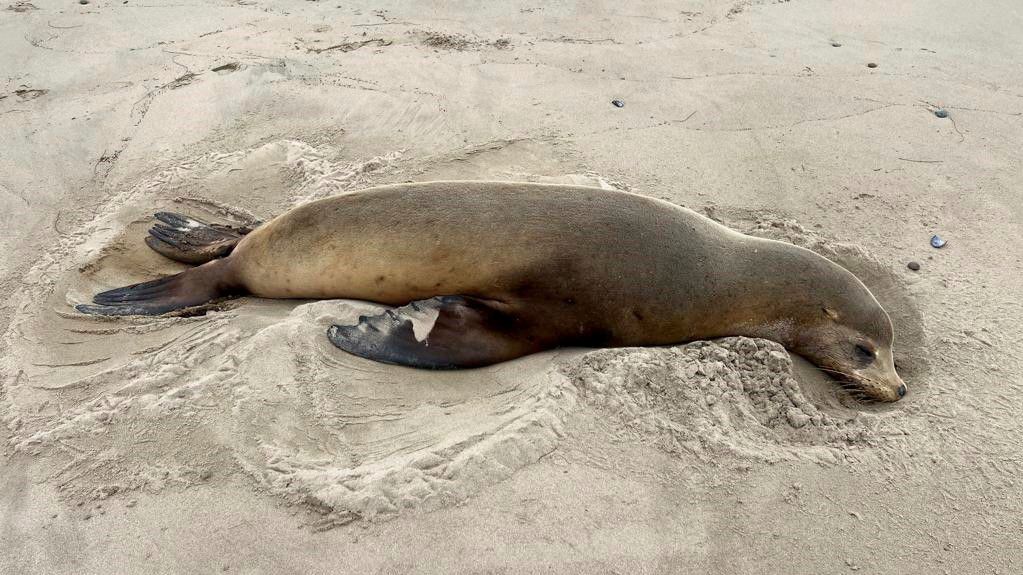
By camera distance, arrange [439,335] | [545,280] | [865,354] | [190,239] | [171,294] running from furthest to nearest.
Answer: [190,239]
[171,294]
[865,354]
[545,280]
[439,335]

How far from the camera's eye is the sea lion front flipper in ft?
10.8

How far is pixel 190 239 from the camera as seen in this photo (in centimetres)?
448

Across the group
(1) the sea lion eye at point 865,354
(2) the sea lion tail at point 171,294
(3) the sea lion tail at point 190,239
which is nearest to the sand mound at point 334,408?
(2) the sea lion tail at point 171,294

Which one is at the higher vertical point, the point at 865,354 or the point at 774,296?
the point at 774,296

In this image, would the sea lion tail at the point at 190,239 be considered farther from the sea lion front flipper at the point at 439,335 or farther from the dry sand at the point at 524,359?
the sea lion front flipper at the point at 439,335

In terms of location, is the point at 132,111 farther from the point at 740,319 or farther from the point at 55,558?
the point at 740,319

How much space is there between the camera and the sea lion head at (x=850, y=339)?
3.63 m

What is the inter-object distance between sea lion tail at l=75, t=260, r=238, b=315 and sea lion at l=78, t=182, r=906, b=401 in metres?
0.01

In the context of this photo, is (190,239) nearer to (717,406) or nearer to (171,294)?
(171,294)

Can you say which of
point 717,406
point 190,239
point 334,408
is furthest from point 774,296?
point 190,239

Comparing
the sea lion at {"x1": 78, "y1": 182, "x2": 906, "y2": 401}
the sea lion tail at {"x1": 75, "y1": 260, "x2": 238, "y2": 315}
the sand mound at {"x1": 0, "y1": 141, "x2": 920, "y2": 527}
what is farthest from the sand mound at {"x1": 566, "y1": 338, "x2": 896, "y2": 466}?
the sea lion tail at {"x1": 75, "y1": 260, "x2": 238, "y2": 315}

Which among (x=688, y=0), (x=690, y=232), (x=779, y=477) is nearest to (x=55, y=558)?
(x=779, y=477)

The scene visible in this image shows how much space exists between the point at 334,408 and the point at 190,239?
2294 mm

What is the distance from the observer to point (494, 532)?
2254mm
